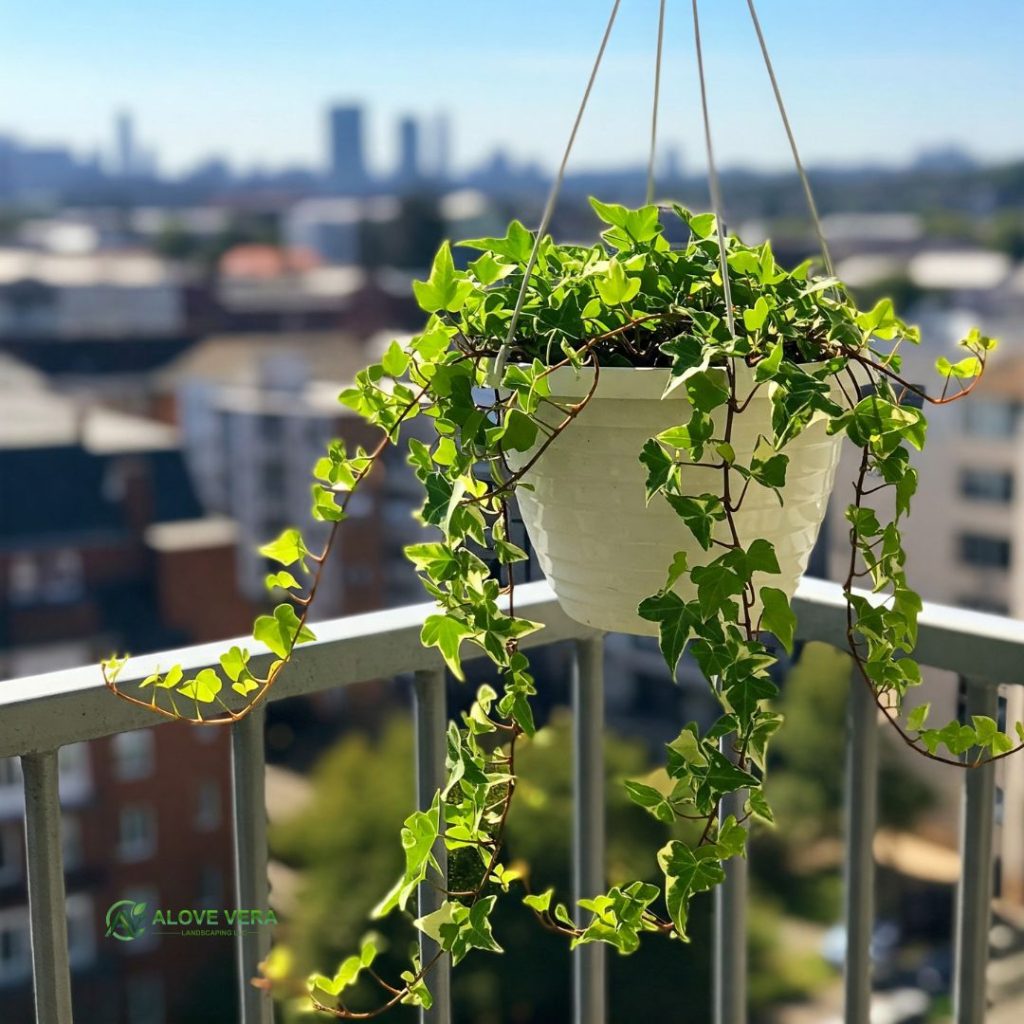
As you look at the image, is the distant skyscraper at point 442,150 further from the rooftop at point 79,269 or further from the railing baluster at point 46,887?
the railing baluster at point 46,887

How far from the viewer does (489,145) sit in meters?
23.6

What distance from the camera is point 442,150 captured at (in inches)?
842

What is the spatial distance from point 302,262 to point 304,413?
2.71m

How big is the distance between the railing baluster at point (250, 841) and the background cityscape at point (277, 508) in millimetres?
9813

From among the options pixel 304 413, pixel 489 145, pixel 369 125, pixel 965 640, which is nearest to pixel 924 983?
pixel 304 413

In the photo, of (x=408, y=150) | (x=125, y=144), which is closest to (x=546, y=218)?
(x=408, y=150)

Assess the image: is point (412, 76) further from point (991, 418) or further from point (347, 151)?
point (991, 418)

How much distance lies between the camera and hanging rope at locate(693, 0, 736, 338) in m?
0.81

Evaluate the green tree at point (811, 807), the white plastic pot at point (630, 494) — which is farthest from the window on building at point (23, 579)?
the white plastic pot at point (630, 494)

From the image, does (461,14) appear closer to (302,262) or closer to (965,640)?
(302,262)

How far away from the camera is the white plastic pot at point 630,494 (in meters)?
0.84

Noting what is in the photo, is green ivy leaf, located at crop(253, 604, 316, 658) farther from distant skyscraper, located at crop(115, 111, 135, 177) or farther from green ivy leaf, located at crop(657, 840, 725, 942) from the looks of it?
distant skyscraper, located at crop(115, 111, 135, 177)

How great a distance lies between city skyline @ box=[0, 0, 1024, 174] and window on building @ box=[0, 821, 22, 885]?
462 inches

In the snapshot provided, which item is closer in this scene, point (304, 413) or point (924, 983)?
point (924, 983)
